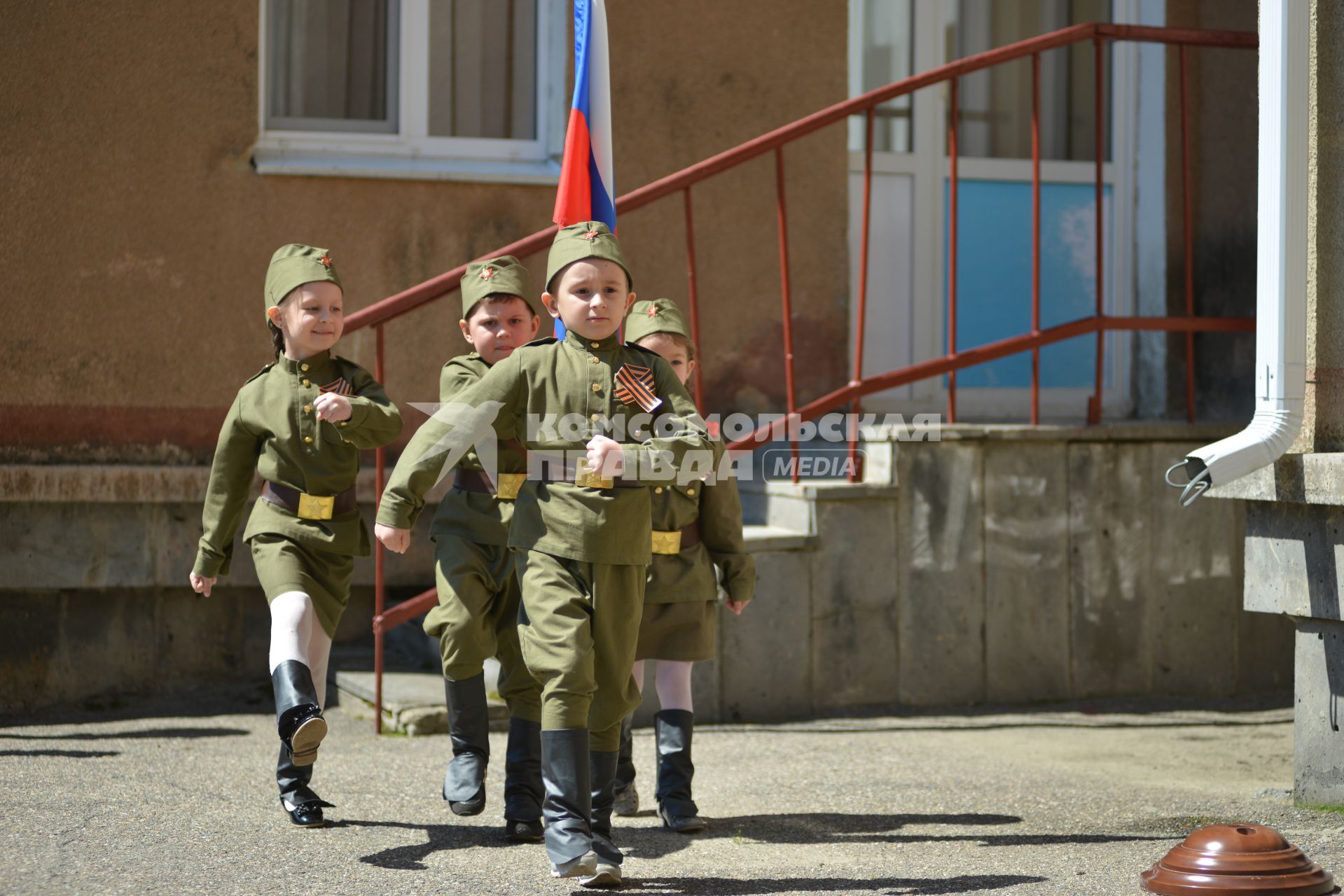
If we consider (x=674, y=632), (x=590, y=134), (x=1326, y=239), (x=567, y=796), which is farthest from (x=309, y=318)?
(x=1326, y=239)

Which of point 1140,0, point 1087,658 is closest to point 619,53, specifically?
point 1140,0

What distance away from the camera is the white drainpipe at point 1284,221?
424 centimetres

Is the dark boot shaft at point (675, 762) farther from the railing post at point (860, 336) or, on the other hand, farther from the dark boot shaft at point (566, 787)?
the railing post at point (860, 336)

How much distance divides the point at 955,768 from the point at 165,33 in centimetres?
410

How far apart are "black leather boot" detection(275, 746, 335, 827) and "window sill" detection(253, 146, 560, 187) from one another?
2911 millimetres

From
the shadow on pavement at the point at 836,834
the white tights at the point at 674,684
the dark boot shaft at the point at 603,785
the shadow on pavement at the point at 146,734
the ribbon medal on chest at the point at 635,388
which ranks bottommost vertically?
the shadow on pavement at the point at 836,834

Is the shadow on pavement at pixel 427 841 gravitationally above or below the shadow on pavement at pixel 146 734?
below

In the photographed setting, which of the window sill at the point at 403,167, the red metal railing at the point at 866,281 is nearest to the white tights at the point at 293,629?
the red metal railing at the point at 866,281

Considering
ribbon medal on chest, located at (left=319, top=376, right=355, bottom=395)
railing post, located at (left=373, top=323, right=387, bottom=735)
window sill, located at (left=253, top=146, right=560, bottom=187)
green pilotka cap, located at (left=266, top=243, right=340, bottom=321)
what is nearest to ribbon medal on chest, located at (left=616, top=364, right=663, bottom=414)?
ribbon medal on chest, located at (left=319, top=376, right=355, bottom=395)

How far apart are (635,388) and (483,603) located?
2.76 ft

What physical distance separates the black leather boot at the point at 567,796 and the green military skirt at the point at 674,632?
2.39ft

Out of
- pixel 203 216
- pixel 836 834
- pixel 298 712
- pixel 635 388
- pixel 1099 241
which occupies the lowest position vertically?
pixel 836 834

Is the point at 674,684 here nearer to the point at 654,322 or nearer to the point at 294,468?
the point at 654,322

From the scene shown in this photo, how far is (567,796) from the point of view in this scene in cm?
340
